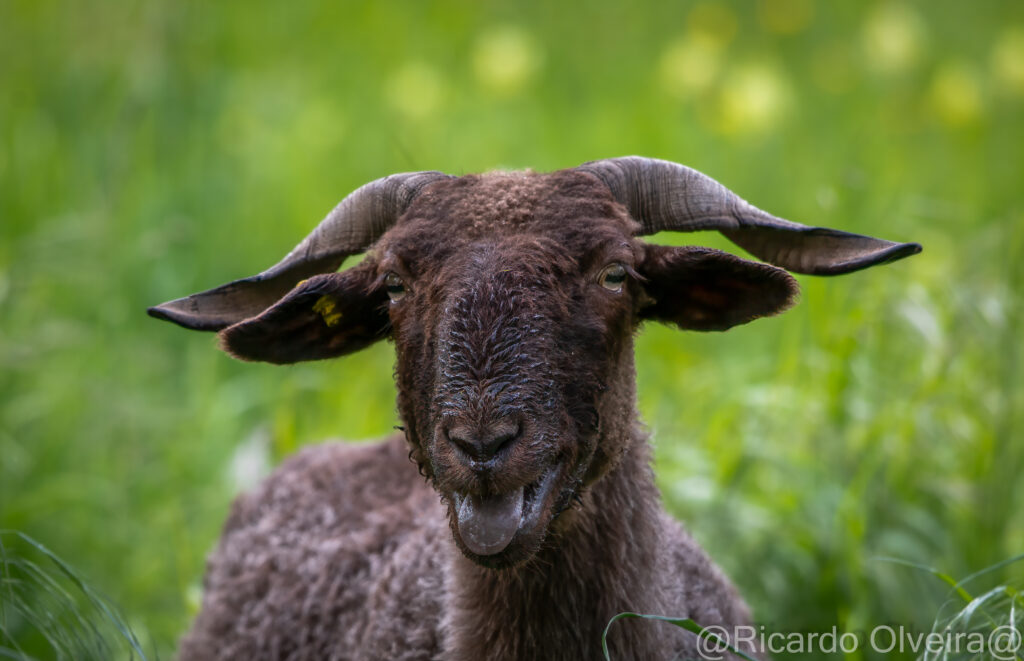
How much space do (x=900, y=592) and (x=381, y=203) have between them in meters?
2.75

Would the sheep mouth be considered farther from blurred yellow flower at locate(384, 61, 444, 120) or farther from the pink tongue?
blurred yellow flower at locate(384, 61, 444, 120)

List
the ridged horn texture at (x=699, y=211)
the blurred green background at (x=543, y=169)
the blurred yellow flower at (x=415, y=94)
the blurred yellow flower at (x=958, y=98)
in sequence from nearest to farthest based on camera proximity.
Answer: the ridged horn texture at (x=699, y=211) < the blurred green background at (x=543, y=169) < the blurred yellow flower at (x=958, y=98) < the blurred yellow flower at (x=415, y=94)

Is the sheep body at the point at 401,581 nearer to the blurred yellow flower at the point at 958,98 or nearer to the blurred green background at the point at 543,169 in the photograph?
the blurred green background at the point at 543,169

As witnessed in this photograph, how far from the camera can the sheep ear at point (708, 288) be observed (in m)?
3.06

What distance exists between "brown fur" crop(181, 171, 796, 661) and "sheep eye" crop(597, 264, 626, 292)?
0.02 m

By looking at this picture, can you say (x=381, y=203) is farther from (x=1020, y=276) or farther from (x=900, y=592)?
(x=1020, y=276)

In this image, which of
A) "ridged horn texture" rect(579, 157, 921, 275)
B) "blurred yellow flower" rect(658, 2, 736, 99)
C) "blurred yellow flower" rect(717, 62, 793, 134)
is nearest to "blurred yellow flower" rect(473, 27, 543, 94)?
"blurred yellow flower" rect(658, 2, 736, 99)

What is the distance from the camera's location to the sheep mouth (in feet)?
8.95

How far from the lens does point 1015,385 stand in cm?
491

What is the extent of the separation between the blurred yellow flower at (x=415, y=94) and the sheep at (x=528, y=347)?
18.5ft

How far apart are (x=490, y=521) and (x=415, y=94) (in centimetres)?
678

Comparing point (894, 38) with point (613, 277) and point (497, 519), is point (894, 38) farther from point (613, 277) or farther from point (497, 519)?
point (497, 519)

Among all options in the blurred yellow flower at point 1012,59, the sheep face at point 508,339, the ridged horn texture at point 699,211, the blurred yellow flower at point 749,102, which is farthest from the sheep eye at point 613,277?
the blurred yellow flower at point 1012,59

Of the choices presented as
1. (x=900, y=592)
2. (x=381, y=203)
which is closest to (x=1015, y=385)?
(x=900, y=592)
